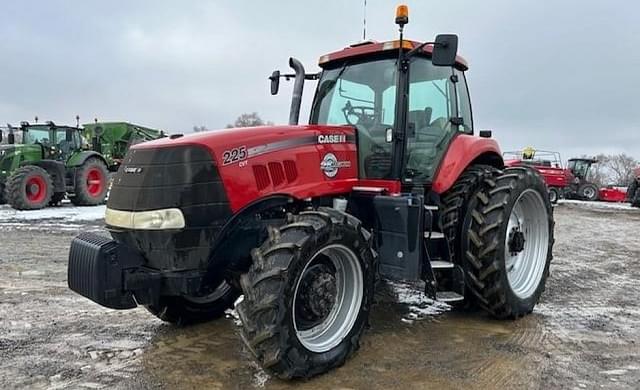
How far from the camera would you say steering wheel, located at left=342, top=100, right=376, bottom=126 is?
175 inches

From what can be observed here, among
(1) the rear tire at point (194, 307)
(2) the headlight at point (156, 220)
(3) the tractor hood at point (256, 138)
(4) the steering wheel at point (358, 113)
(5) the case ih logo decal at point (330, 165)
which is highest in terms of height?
(4) the steering wheel at point (358, 113)

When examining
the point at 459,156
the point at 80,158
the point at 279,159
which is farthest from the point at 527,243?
the point at 80,158

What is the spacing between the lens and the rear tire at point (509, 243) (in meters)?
4.28

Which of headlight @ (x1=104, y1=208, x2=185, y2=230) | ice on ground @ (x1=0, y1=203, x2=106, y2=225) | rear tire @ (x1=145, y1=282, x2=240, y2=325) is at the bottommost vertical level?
ice on ground @ (x1=0, y1=203, x2=106, y2=225)

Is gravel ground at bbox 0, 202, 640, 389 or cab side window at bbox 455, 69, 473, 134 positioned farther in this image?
cab side window at bbox 455, 69, 473, 134

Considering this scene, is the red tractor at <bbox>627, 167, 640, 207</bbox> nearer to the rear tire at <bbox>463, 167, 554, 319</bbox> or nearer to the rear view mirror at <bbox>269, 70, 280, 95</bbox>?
the rear tire at <bbox>463, 167, 554, 319</bbox>

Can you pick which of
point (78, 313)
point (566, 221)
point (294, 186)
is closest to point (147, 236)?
point (294, 186)

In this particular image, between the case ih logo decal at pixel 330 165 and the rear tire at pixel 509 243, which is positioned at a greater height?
the case ih logo decal at pixel 330 165

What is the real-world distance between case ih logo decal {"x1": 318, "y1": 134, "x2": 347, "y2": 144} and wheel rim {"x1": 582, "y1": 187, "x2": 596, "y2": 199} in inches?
1006

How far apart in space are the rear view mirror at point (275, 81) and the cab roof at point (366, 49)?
541mm

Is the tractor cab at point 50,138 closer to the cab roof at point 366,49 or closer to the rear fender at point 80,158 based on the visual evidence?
the rear fender at point 80,158

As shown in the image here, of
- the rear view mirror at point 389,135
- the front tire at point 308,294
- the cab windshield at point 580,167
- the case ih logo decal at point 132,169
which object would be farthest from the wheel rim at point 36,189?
the cab windshield at point 580,167

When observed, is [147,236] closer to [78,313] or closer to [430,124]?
[78,313]

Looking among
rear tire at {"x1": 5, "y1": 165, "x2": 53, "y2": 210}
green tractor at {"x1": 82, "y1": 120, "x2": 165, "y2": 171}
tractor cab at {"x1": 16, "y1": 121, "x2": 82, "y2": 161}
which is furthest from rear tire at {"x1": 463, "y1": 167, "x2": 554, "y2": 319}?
green tractor at {"x1": 82, "y1": 120, "x2": 165, "y2": 171}
